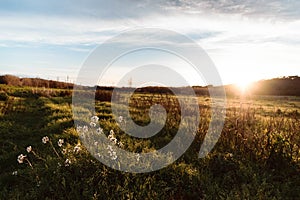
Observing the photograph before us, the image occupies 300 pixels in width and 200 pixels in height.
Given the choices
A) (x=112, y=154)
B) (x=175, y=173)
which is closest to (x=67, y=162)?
(x=112, y=154)

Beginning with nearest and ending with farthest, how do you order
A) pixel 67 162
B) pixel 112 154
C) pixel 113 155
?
pixel 67 162 < pixel 113 155 < pixel 112 154

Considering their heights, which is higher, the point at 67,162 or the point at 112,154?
the point at 112,154

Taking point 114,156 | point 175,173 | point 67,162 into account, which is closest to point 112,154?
point 114,156

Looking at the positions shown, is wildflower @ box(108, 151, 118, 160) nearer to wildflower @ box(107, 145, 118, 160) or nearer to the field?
wildflower @ box(107, 145, 118, 160)

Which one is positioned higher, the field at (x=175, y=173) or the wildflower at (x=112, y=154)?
the wildflower at (x=112, y=154)

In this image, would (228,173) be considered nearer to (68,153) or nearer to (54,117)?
(68,153)

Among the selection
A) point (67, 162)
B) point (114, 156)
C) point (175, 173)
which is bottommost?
point (175, 173)

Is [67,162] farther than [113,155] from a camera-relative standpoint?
No

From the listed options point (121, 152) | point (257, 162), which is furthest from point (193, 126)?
point (121, 152)

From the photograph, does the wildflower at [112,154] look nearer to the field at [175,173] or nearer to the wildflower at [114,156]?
the wildflower at [114,156]

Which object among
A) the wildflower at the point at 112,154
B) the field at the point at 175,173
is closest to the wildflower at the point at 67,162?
the field at the point at 175,173

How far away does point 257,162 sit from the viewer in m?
6.84

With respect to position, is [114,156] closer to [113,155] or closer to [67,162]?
[113,155]

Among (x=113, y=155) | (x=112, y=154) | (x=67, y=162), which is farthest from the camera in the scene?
(x=112, y=154)
